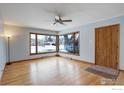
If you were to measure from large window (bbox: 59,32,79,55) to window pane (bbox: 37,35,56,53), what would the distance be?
0.57 meters

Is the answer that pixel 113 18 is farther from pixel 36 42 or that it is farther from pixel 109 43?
pixel 36 42

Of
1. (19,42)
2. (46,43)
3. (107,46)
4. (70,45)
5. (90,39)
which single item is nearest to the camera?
(107,46)

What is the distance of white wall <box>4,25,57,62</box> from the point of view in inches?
173

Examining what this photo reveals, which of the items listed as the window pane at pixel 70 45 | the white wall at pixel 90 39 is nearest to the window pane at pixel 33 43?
the window pane at pixel 70 45

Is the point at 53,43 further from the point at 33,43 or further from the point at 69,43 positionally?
the point at 33,43

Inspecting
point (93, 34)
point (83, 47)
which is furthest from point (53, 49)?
point (93, 34)

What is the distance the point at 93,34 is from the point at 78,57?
1.62m

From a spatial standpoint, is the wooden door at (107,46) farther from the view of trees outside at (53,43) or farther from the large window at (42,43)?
the large window at (42,43)

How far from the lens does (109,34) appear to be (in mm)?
3527

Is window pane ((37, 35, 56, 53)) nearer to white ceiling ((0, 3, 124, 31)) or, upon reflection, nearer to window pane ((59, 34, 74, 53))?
window pane ((59, 34, 74, 53))

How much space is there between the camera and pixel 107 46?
361 centimetres

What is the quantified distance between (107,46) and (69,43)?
8.78ft

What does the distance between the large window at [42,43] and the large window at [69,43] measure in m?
0.64

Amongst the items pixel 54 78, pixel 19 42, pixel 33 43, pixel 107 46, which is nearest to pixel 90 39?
pixel 107 46
